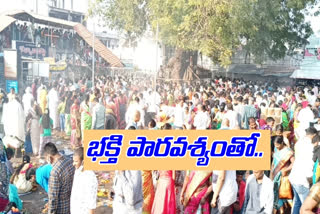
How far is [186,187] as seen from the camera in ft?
12.7

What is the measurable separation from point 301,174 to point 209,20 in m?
8.07

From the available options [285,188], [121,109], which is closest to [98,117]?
[121,109]

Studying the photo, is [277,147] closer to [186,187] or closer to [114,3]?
[186,187]

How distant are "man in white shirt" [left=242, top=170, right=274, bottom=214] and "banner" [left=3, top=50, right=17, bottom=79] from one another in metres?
7.47

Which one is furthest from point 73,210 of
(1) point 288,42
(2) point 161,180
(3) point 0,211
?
(1) point 288,42

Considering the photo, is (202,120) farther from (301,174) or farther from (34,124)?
(34,124)

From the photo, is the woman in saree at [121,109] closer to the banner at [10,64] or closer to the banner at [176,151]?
the banner at [10,64]

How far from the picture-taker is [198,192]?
372 centimetres

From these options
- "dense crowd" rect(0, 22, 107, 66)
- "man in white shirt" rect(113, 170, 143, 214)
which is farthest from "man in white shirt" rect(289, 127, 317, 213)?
"dense crowd" rect(0, 22, 107, 66)

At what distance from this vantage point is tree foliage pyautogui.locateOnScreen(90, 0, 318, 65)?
11117mm

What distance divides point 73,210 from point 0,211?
2.41 feet

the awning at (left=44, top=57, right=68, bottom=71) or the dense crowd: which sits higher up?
the dense crowd

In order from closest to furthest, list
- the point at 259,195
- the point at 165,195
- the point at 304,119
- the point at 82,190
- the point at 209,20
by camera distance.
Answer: the point at 82,190 < the point at 259,195 < the point at 165,195 < the point at 304,119 < the point at 209,20

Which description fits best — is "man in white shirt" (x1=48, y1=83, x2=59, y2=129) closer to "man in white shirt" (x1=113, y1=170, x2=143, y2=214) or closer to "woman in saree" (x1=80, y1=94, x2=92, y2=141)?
"woman in saree" (x1=80, y1=94, x2=92, y2=141)
